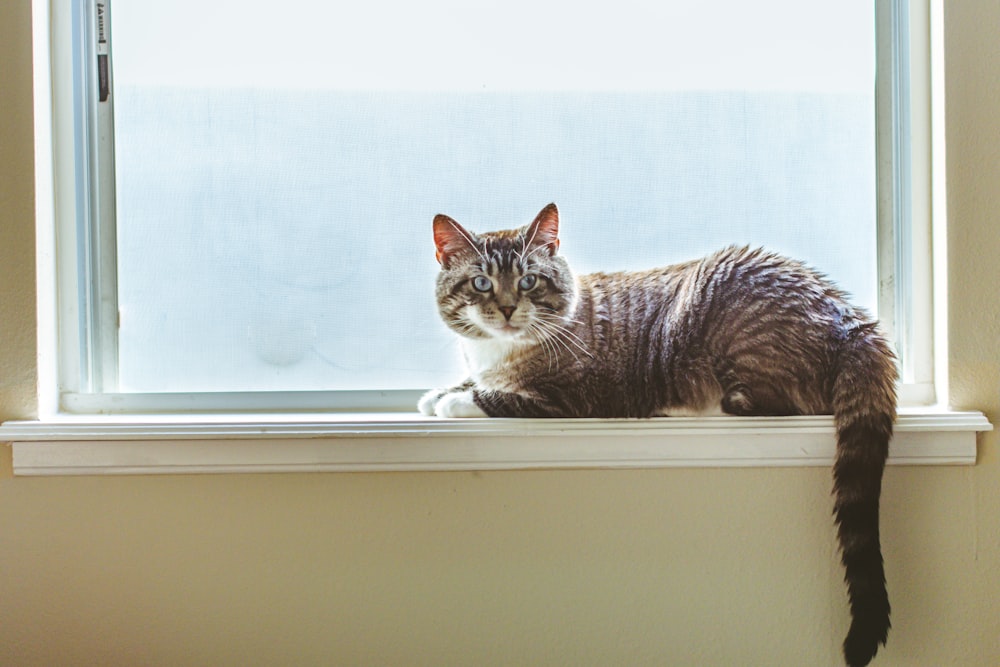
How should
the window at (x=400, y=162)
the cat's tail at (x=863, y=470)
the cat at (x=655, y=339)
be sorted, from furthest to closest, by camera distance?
the window at (x=400, y=162) → the cat at (x=655, y=339) → the cat's tail at (x=863, y=470)

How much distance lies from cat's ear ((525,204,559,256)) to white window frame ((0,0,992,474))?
323 mm

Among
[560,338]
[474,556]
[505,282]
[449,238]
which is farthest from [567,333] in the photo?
[474,556]

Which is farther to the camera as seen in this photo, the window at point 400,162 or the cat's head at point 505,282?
the window at point 400,162

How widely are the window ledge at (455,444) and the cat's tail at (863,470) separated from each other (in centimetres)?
7

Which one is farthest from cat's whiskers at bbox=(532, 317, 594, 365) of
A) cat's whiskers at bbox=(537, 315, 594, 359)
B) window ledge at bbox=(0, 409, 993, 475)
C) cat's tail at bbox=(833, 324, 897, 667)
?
cat's tail at bbox=(833, 324, 897, 667)

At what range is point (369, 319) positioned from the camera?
4.99 ft

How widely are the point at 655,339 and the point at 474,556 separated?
51cm

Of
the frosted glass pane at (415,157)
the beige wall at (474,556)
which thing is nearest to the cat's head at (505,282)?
the frosted glass pane at (415,157)

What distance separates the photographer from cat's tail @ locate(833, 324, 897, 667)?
1.18 metres

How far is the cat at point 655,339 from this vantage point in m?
1.29

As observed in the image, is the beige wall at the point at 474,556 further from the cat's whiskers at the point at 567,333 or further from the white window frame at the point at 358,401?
the cat's whiskers at the point at 567,333

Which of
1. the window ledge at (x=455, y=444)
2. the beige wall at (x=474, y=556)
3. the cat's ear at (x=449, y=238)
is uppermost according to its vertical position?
the cat's ear at (x=449, y=238)

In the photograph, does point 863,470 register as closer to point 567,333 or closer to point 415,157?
point 567,333

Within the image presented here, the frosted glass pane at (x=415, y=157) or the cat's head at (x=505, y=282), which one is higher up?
the frosted glass pane at (x=415, y=157)
